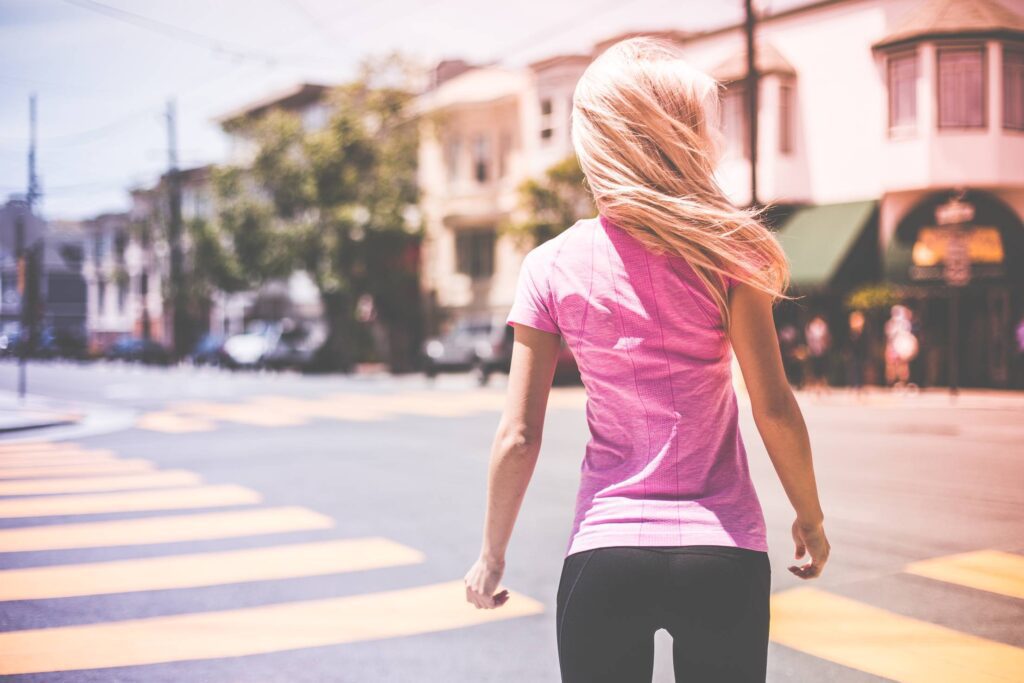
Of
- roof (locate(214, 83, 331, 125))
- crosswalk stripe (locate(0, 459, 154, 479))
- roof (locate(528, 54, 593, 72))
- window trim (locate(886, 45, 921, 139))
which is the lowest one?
crosswalk stripe (locate(0, 459, 154, 479))

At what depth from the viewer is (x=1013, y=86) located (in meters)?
6.04

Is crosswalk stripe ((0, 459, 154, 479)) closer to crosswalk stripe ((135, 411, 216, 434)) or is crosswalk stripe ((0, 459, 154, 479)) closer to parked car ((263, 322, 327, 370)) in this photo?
crosswalk stripe ((135, 411, 216, 434))

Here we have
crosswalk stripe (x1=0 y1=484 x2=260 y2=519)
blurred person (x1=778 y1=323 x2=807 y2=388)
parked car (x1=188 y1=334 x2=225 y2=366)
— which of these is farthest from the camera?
parked car (x1=188 y1=334 x2=225 y2=366)

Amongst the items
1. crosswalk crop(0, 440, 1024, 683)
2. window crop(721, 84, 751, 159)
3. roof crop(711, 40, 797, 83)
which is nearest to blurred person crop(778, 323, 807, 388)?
window crop(721, 84, 751, 159)

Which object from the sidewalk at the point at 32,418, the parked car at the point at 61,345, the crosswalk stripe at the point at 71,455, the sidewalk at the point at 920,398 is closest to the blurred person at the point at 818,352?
the sidewalk at the point at 920,398

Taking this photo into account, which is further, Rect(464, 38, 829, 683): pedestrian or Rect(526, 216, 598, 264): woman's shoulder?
Rect(526, 216, 598, 264): woman's shoulder

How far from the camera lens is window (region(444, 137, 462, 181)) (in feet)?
126

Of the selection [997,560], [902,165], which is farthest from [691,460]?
[902,165]

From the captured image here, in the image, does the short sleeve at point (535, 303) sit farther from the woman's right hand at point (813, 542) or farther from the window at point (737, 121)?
the window at point (737, 121)

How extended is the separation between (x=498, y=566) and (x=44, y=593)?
13.7 ft

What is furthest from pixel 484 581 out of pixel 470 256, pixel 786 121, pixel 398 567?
pixel 470 256

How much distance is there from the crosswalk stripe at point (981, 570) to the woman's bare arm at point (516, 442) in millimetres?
2423

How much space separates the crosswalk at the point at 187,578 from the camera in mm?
4594

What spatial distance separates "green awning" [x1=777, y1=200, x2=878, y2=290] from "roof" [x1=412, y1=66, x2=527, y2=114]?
49.5ft
